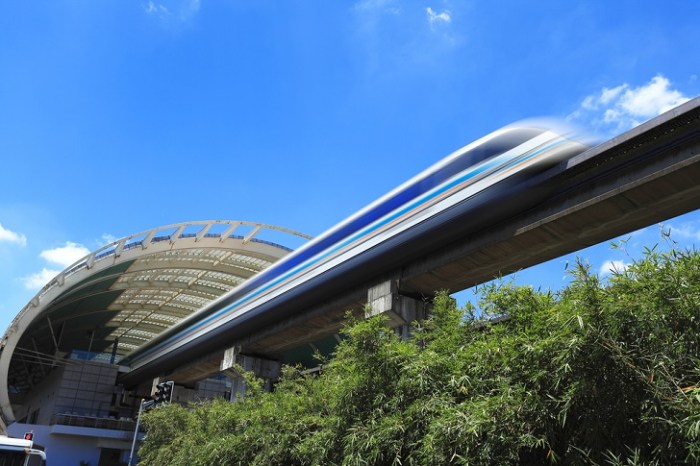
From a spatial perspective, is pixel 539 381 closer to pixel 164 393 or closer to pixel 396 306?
pixel 396 306

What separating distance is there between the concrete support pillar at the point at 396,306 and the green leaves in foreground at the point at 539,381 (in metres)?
7.68

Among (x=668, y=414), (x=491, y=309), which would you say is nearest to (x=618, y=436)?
(x=668, y=414)

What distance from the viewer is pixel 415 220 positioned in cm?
1440

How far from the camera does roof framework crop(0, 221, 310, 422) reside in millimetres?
28734

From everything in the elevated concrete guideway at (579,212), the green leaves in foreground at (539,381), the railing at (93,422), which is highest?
the elevated concrete guideway at (579,212)

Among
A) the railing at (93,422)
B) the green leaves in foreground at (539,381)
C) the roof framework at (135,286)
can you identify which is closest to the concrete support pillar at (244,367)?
the roof framework at (135,286)

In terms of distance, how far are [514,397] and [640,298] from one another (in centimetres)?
155

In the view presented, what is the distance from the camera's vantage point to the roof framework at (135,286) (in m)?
28.7

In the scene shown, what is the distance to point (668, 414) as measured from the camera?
4.30 meters

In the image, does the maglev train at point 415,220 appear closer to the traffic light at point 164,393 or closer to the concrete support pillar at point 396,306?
the concrete support pillar at point 396,306

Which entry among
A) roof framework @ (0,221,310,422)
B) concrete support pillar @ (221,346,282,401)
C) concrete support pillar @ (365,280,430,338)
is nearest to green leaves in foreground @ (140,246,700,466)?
concrete support pillar @ (365,280,430,338)

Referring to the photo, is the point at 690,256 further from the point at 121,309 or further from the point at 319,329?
the point at 121,309

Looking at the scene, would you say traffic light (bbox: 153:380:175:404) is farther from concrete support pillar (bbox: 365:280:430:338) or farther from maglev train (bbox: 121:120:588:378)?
concrete support pillar (bbox: 365:280:430:338)

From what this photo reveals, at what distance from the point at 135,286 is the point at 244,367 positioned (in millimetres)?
13868
